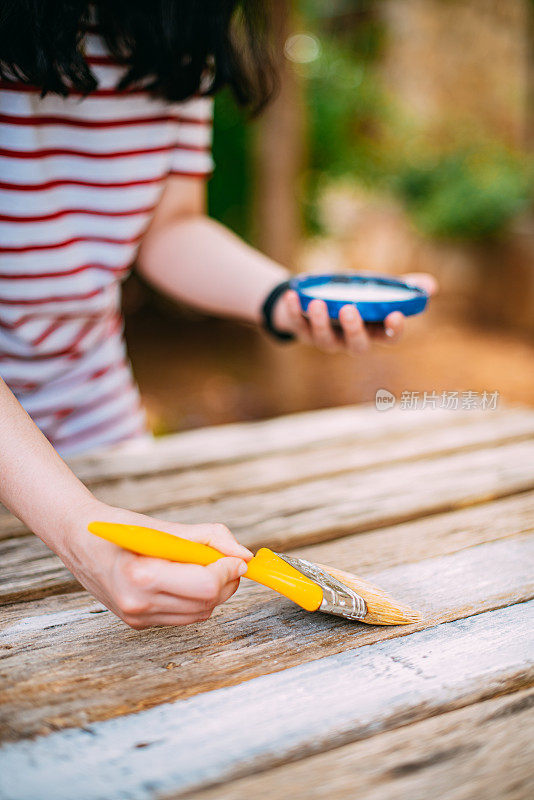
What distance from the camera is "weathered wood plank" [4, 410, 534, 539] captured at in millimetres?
1033

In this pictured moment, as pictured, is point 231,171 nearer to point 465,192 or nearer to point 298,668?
point 465,192

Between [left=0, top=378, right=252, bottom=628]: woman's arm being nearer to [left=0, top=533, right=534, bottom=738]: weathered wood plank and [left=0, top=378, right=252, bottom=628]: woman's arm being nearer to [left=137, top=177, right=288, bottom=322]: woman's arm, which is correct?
[left=0, top=533, right=534, bottom=738]: weathered wood plank

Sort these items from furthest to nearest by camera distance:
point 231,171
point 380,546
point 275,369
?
1. point 231,171
2. point 275,369
3. point 380,546

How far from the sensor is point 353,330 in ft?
3.30

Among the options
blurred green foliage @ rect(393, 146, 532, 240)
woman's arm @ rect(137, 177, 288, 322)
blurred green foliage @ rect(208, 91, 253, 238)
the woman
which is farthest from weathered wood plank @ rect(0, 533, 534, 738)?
blurred green foliage @ rect(393, 146, 532, 240)

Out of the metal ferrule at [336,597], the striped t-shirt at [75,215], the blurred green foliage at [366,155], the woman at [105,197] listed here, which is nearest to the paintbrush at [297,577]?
the metal ferrule at [336,597]

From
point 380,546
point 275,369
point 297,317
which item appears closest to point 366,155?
point 275,369

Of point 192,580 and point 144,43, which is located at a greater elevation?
point 144,43

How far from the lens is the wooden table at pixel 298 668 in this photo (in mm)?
519

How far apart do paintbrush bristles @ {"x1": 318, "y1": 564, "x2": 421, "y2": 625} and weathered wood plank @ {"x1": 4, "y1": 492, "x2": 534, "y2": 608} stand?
95 mm

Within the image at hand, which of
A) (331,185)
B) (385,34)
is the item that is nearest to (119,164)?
(331,185)

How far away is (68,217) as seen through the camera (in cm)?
106

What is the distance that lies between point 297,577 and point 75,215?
0.66 metres

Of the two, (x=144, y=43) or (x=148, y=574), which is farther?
(x=144, y=43)
